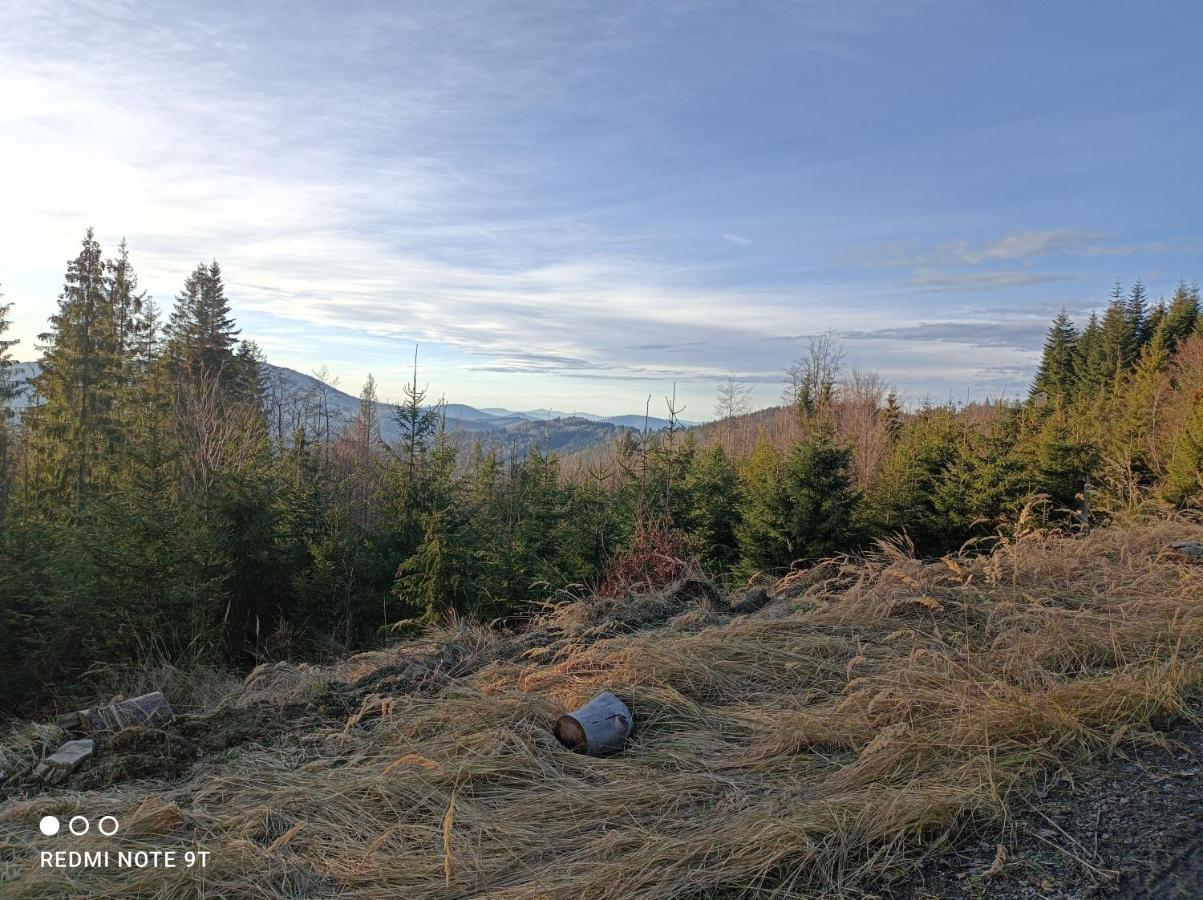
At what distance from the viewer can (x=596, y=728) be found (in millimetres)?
3457

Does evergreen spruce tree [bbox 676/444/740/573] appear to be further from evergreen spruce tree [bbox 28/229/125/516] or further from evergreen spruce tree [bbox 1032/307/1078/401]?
evergreen spruce tree [bbox 1032/307/1078/401]

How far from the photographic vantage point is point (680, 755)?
129 inches

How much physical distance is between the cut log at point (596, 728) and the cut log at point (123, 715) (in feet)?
8.48

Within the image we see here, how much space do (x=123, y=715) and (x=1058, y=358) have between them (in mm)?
50957

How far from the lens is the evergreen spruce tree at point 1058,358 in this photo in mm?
42250

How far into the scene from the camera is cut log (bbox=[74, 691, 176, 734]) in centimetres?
421

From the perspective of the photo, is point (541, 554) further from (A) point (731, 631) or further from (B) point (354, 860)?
(B) point (354, 860)

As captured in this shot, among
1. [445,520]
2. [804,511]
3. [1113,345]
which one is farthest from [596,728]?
[1113,345]

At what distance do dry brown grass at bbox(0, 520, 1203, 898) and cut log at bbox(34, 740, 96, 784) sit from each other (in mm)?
390

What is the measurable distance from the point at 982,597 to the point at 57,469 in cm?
2408

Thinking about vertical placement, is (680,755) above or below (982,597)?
below

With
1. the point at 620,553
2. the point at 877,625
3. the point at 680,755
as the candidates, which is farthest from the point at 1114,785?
the point at 620,553

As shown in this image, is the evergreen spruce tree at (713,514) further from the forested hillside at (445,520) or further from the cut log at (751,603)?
the cut log at (751,603)

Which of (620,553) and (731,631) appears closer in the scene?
(731,631)
